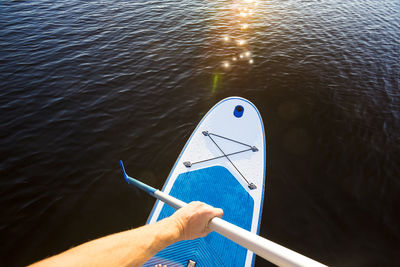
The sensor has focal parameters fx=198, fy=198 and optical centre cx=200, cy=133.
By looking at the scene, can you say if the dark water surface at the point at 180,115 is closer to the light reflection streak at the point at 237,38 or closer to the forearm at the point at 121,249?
the light reflection streak at the point at 237,38

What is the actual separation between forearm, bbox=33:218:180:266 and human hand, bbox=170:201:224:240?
0.12 m

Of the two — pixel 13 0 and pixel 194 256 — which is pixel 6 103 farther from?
pixel 13 0

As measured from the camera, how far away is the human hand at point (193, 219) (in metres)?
2.07

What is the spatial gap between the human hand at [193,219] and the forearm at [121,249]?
0.12 metres

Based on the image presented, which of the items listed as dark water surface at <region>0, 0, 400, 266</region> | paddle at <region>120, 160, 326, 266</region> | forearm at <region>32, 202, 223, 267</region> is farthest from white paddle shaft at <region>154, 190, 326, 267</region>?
dark water surface at <region>0, 0, 400, 266</region>

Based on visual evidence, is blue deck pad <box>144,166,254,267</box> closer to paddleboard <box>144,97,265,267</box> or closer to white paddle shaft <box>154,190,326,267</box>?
paddleboard <box>144,97,265,267</box>

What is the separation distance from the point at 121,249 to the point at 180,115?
24.8ft

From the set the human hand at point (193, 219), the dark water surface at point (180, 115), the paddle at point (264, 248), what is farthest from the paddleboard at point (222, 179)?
the paddle at point (264, 248)

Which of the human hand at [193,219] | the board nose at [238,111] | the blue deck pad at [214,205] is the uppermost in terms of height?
the human hand at [193,219]

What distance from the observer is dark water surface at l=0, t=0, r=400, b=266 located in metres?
5.78

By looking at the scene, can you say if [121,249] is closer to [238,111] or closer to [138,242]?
[138,242]

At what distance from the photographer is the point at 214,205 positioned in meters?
5.70

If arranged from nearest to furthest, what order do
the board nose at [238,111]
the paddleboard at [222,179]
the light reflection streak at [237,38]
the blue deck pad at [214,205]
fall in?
the blue deck pad at [214,205], the paddleboard at [222,179], the board nose at [238,111], the light reflection streak at [237,38]

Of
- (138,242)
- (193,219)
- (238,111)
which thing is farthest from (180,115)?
(138,242)
